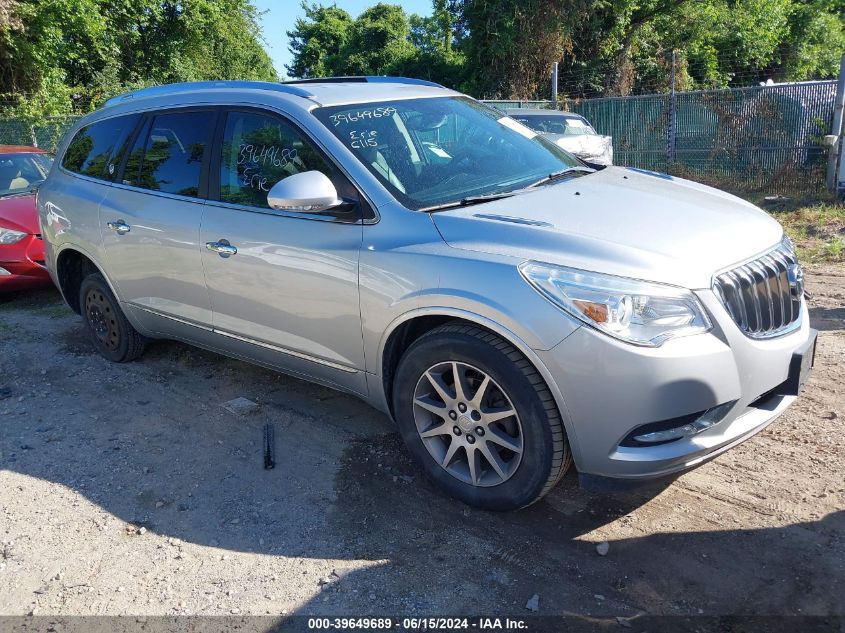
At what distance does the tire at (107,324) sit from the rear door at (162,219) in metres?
0.31

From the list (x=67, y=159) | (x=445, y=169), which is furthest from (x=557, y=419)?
(x=67, y=159)

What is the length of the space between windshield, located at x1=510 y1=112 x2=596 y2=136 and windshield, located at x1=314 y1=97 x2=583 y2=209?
8.69 metres

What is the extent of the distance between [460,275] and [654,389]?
0.91 metres

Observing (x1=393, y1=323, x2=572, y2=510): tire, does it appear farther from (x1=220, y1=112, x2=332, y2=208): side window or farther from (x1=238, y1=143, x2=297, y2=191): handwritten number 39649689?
(x1=238, y1=143, x2=297, y2=191): handwritten number 39649689

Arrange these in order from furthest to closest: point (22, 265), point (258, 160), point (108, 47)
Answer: point (108, 47)
point (22, 265)
point (258, 160)

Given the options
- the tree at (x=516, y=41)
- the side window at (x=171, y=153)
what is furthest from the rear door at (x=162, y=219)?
the tree at (x=516, y=41)

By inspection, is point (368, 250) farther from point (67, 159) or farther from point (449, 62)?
point (449, 62)

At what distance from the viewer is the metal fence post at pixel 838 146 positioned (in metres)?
10.9

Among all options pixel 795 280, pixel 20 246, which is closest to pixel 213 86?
pixel 795 280

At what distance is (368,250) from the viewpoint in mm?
3383

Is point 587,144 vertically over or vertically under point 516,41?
under

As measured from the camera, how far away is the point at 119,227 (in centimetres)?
473

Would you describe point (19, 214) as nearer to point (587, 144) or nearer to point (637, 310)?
point (637, 310)

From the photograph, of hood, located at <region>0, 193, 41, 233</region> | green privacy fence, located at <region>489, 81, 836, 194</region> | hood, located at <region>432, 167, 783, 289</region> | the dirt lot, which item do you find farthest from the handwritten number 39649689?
green privacy fence, located at <region>489, 81, 836, 194</region>
